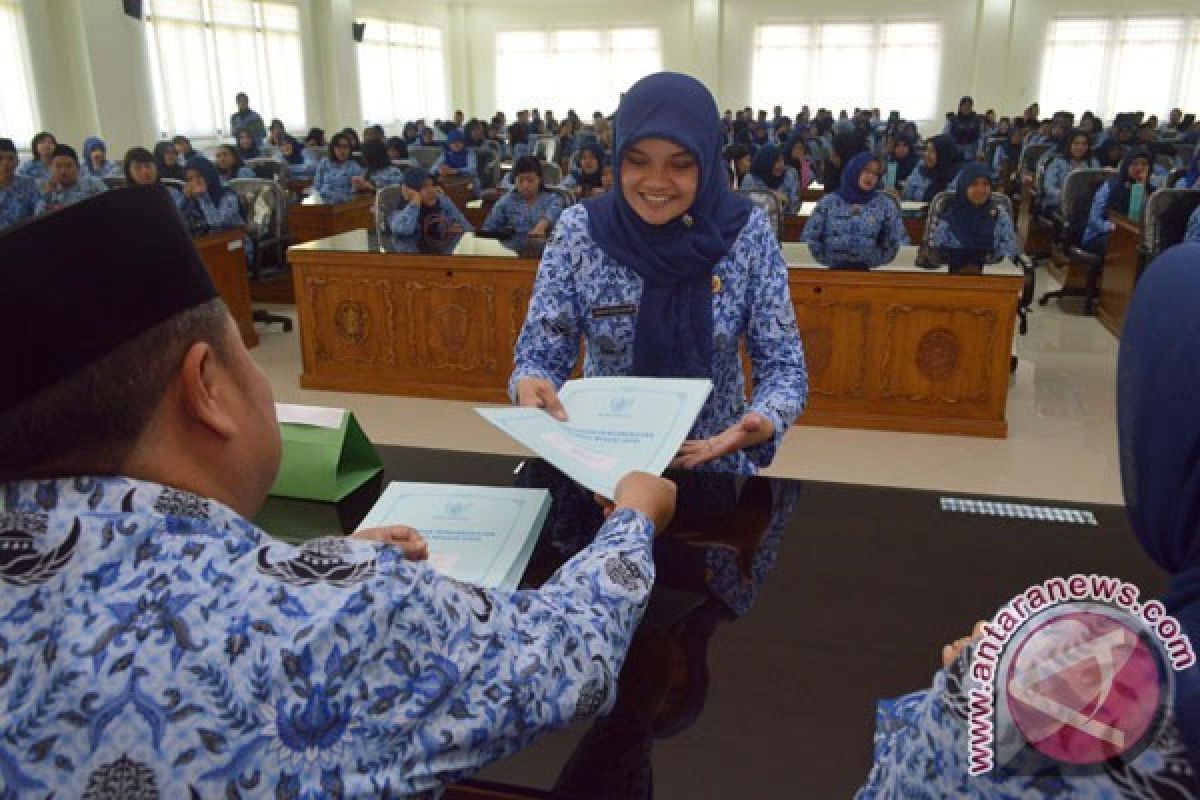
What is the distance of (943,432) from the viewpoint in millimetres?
4199

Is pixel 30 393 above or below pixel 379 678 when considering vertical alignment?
above

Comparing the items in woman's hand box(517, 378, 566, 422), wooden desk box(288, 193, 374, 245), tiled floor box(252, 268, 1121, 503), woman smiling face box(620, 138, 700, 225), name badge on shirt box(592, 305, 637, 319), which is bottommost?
tiled floor box(252, 268, 1121, 503)

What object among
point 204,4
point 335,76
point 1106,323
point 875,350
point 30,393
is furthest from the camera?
point 335,76

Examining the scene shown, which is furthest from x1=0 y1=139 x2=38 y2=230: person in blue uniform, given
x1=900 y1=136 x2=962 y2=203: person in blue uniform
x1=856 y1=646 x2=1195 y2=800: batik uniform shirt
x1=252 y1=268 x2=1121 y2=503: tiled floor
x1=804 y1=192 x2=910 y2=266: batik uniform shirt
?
x1=900 y1=136 x2=962 y2=203: person in blue uniform

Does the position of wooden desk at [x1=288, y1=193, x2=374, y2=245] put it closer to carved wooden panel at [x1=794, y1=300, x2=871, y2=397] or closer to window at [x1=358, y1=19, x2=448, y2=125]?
carved wooden panel at [x1=794, y1=300, x2=871, y2=397]

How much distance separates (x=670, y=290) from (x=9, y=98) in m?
10.4

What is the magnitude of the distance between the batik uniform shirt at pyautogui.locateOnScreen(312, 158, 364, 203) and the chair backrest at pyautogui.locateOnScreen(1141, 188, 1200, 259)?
6.14 metres

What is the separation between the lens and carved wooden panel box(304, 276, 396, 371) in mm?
4738

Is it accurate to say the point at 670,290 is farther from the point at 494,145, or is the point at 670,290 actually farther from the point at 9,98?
the point at 494,145

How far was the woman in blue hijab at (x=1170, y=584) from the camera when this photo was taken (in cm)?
49

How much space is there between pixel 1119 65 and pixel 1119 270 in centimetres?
1477

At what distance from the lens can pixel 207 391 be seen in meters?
0.65

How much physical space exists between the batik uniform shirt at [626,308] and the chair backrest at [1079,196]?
19.7 feet

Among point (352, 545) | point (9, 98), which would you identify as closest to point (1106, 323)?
point (352, 545)
